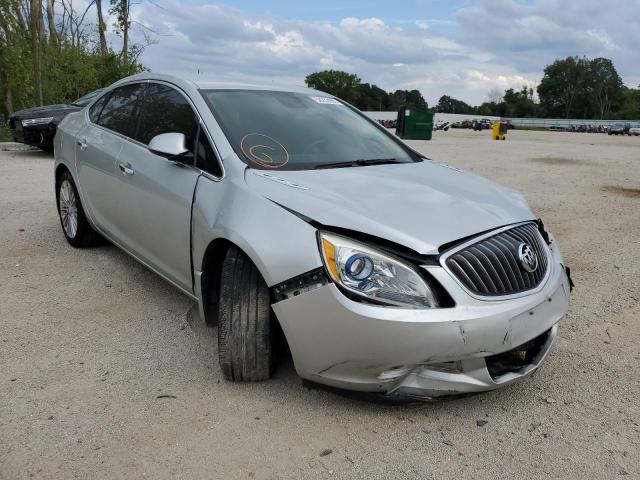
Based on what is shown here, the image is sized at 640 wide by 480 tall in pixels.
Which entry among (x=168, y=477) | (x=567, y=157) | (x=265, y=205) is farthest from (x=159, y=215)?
(x=567, y=157)

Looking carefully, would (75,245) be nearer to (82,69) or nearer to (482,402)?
(482,402)

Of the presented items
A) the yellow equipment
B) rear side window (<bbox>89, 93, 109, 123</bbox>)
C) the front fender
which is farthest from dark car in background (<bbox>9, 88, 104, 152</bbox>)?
the yellow equipment

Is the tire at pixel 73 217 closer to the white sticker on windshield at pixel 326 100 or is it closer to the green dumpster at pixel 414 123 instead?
the white sticker on windshield at pixel 326 100

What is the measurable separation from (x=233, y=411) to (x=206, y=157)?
53.3 inches

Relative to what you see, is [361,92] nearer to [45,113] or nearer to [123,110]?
[45,113]

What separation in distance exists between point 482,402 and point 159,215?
2.07 m

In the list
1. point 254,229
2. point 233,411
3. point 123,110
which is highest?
point 123,110

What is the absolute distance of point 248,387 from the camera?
2869mm

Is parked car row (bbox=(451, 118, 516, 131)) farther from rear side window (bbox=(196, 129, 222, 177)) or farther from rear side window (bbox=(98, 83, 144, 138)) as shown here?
rear side window (bbox=(196, 129, 222, 177))


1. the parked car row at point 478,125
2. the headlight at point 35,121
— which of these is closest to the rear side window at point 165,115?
the headlight at point 35,121

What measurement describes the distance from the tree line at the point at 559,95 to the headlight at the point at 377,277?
111 m

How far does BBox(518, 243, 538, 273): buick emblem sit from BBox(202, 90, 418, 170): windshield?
113 cm

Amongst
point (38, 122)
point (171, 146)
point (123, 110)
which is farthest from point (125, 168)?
point (38, 122)

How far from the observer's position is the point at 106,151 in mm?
4191
